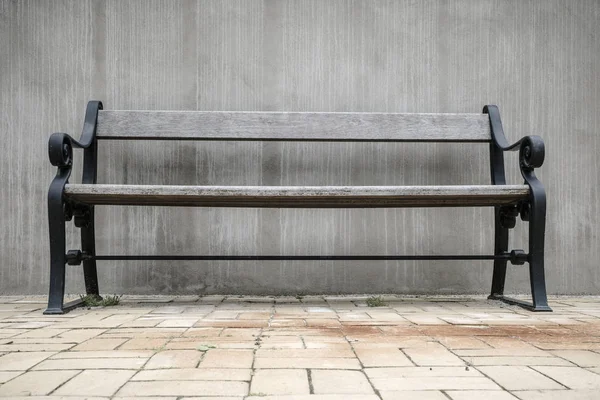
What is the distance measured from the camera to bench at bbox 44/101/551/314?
257cm

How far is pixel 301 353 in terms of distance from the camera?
1635 mm

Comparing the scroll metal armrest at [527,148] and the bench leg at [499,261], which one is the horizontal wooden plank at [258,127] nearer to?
the scroll metal armrest at [527,148]

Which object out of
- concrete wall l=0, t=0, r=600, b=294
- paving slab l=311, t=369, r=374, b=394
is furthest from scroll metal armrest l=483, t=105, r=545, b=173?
paving slab l=311, t=369, r=374, b=394

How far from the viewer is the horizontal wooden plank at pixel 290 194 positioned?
2.55 metres

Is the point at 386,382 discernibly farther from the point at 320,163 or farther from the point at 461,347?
the point at 320,163

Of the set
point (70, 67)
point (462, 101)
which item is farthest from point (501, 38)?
point (70, 67)

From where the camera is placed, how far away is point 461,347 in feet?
5.68

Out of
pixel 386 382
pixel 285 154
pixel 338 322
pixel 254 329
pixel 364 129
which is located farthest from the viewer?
pixel 285 154

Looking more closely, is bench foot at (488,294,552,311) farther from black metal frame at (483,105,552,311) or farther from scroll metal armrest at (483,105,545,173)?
scroll metal armrest at (483,105,545,173)

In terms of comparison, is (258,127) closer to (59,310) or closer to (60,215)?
(60,215)

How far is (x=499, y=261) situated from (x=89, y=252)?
2425mm

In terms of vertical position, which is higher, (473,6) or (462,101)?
(473,6)

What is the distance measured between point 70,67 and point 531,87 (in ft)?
10.2

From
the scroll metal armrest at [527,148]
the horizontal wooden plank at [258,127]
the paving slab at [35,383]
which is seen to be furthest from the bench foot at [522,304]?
the paving slab at [35,383]
